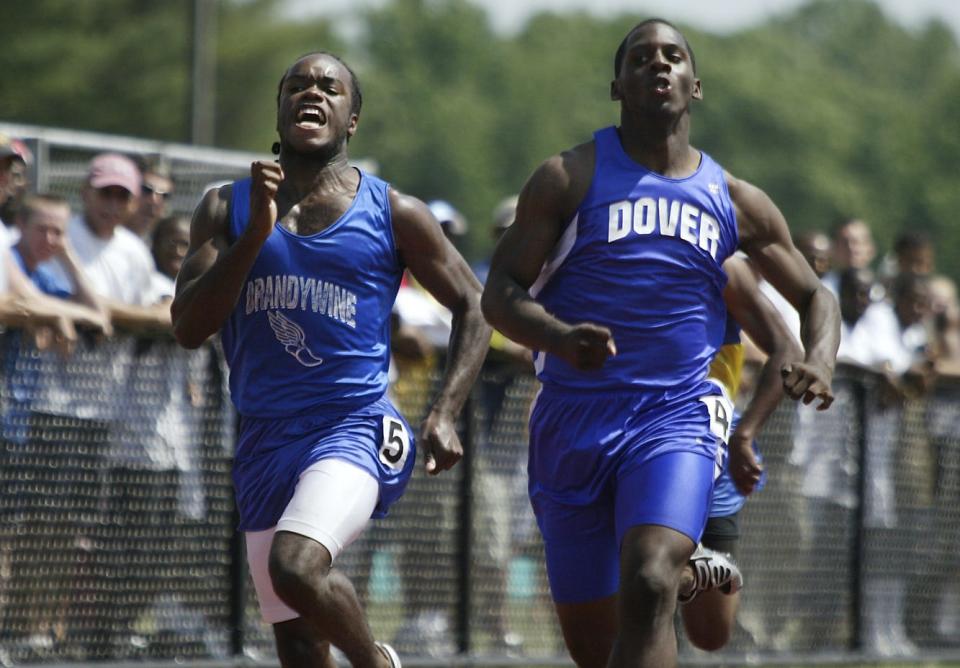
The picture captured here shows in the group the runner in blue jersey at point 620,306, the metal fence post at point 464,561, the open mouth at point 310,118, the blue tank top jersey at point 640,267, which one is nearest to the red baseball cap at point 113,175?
the metal fence post at point 464,561

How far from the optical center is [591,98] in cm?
10919

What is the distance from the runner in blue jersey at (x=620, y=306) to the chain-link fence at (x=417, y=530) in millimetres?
2825

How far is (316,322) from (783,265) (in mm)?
1709

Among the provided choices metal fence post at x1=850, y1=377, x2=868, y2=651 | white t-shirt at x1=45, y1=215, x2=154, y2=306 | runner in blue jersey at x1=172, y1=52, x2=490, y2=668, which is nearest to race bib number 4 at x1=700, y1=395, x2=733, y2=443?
runner in blue jersey at x1=172, y1=52, x2=490, y2=668

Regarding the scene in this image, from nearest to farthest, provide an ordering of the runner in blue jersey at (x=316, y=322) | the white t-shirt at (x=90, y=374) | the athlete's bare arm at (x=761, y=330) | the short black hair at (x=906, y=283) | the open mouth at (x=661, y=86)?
the runner in blue jersey at (x=316, y=322)
the open mouth at (x=661, y=86)
the athlete's bare arm at (x=761, y=330)
the white t-shirt at (x=90, y=374)
the short black hair at (x=906, y=283)

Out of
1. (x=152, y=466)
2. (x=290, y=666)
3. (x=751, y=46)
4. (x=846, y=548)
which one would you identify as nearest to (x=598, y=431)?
(x=290, y=666)

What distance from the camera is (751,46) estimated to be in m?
121

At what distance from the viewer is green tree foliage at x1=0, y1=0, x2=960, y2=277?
66.8 meters

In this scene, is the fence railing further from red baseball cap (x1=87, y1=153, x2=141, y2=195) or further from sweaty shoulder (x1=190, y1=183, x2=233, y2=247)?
sweaty shoulder (x1=190, y1=183, x2=233, y2=247)

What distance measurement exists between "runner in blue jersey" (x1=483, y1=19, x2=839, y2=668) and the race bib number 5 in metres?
0.47

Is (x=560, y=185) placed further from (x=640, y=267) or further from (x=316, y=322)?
(x=316, y=322)

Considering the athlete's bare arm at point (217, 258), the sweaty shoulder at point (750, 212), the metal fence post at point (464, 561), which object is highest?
the sweaty shoulder at point (750, 212)

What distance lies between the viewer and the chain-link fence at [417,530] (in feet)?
27.7

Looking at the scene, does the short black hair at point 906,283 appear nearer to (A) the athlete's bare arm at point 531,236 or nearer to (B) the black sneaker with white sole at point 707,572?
(B) the black sneaker with white sole at point 707,572
